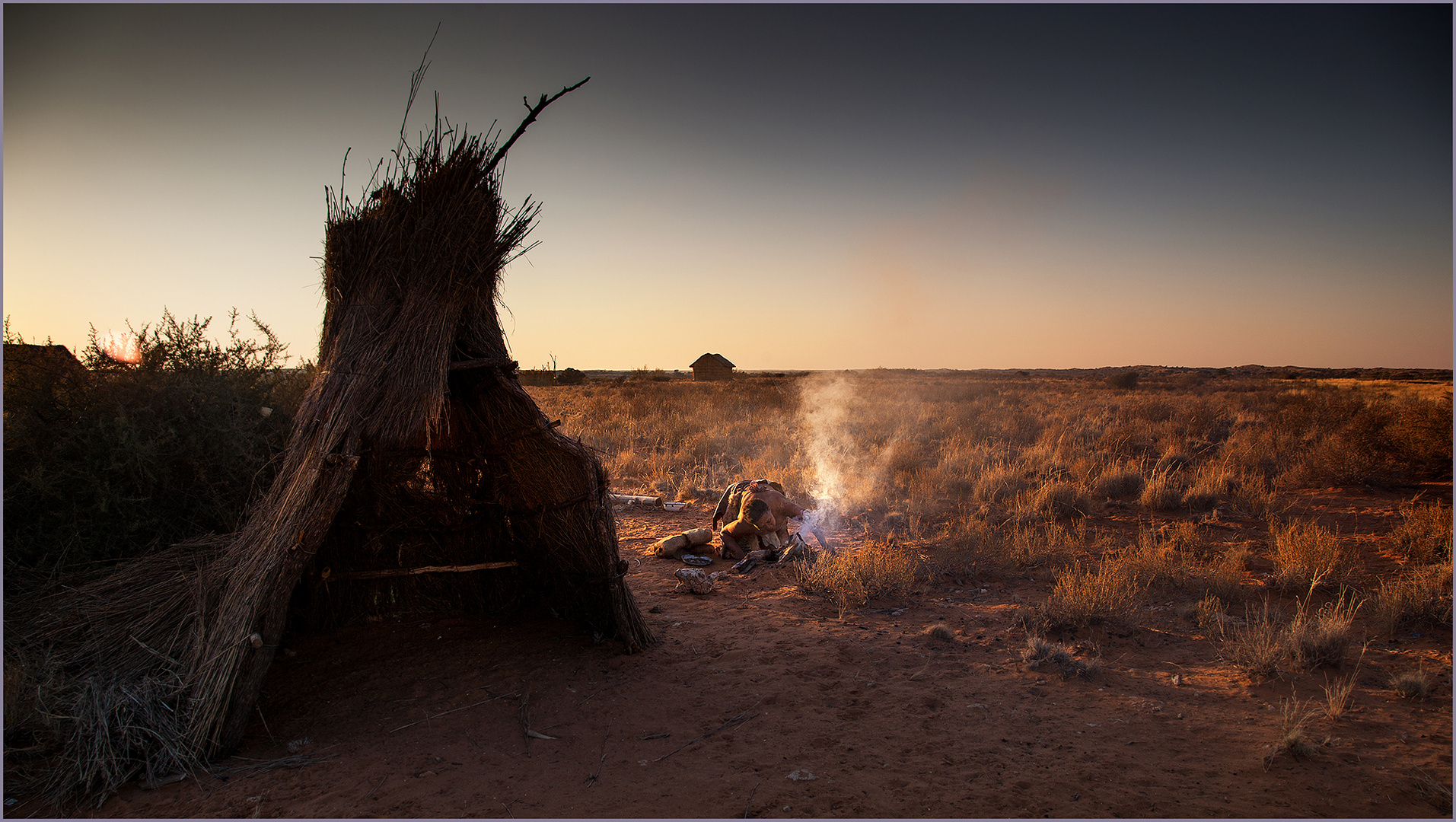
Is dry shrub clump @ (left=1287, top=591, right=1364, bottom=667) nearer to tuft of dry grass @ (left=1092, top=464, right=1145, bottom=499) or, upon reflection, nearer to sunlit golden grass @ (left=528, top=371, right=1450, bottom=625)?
sunlit golden grass @ (left=528, top=371, right=1450, bottom=625)

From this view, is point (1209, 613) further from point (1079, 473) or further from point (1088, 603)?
point (1079, 473)

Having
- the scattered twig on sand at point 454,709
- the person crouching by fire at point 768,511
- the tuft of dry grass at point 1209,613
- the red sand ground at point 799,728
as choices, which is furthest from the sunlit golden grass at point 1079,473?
the scattered twig on sand at point 454,709

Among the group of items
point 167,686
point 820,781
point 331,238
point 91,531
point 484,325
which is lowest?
point 820,781

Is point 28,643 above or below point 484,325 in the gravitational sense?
below

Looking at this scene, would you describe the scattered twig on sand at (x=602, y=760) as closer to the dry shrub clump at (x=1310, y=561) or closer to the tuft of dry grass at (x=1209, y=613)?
the tuft of dry grass at (x=1209, y=613)

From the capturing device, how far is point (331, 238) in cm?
440

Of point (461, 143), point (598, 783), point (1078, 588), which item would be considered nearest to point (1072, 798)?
point (598, 783)

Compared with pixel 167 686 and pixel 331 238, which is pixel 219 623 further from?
pixel 331 238

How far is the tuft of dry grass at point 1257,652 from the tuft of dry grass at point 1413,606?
0.89m

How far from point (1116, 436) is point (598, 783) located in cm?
1430

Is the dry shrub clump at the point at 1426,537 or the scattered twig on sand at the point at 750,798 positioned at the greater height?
the dry shrub clump at the point at 1426,537

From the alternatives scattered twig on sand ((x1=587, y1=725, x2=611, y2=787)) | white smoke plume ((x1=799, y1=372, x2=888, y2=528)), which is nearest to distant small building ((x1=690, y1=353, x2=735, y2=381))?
white smoke plume ((x1=799, y1=372, x2=888, y2=528))

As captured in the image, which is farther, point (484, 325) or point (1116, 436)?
point (1116, 436)

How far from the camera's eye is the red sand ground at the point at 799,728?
3.04 metres
